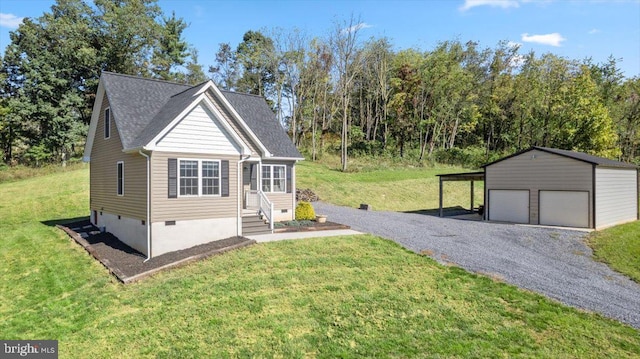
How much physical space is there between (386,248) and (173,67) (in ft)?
143

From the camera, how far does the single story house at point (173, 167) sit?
1229 cm

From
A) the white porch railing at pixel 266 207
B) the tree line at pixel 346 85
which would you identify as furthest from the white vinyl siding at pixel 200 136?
the tree line at pixel 346 85

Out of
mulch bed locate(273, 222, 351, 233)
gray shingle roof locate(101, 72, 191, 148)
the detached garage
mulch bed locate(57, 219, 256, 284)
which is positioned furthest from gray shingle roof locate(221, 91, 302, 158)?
the detached garage

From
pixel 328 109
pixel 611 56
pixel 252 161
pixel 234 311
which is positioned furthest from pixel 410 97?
pixel 234 311

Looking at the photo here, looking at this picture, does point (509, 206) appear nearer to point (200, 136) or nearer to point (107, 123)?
point (200, 136)

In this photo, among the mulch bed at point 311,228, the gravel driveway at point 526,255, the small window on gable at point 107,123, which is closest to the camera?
the gravel driveway at point 526,255

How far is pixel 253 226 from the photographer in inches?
586

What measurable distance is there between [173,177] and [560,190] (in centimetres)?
1831

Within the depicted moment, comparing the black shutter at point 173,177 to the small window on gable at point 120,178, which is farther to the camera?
the small window on gable at point 120,178

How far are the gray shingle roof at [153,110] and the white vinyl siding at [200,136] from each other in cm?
38

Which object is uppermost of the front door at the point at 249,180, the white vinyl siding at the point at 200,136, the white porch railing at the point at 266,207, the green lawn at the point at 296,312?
the white vinyl siding at the point at 200,136

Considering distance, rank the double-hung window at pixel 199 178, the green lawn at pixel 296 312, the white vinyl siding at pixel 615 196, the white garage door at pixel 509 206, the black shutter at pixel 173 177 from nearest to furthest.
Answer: the green lawn at pixel 296 312, the black shutter at pixel 173 177, the double-hung window at pixel 199 178, the white vinyl siding at pixel 615 196, the white garage door at pixel 509 206

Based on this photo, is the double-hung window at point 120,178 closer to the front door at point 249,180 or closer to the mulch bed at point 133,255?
the mulch bed at point 133,255

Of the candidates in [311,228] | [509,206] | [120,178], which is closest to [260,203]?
[311,228]
